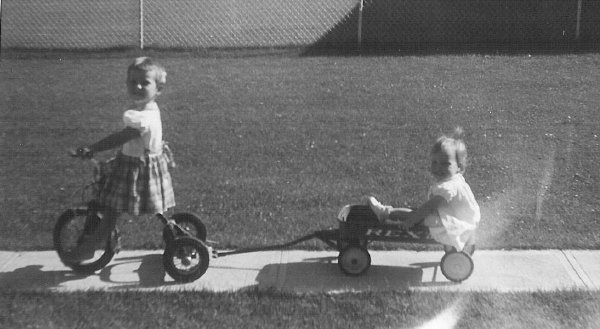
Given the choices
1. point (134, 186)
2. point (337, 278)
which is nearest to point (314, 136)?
point (337, 278)

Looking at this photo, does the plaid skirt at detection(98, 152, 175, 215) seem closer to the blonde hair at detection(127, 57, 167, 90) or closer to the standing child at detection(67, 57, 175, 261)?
the standing child at detection(67, 57, 175, 261)

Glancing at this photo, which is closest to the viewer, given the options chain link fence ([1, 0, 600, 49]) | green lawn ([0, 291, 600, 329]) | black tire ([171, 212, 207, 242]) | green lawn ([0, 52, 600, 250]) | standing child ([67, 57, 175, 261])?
green lawn ([0, 291, 600, 329])

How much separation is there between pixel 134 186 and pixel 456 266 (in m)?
1.95

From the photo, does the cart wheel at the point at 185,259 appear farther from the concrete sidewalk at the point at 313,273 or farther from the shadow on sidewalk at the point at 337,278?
the shadow on sidewalk at the point at 337,278

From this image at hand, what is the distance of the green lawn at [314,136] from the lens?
639cm

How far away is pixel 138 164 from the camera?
16.7ft

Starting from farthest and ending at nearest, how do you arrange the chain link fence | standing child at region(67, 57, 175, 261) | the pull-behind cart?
the chain link fence < the pull-behind cart < standing child at region(67, 57, 175, 261)

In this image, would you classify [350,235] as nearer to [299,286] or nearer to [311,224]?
[299,286]

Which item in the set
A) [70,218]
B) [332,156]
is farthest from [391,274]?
[332,156]

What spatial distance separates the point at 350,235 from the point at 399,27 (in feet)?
32.2

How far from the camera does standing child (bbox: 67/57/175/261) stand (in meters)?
5.05

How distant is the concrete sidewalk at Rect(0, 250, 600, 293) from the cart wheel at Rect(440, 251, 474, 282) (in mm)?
56

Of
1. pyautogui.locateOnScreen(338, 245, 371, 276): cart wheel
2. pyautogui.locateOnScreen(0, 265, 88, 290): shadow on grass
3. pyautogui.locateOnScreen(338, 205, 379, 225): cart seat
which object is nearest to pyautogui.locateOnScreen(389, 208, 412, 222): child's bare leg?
pyautogui.locateOnScreen(338, 205, 379, 225): cart seat

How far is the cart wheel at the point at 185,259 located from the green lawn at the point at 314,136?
2.17 ft
